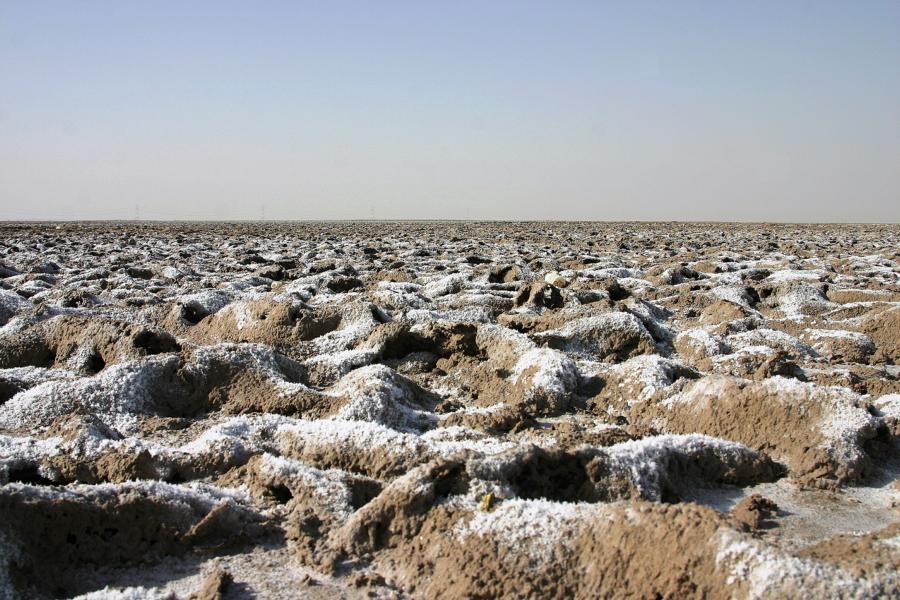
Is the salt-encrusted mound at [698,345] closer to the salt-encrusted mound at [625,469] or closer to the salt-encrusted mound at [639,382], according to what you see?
the salt-encrusted mound at [639,382]

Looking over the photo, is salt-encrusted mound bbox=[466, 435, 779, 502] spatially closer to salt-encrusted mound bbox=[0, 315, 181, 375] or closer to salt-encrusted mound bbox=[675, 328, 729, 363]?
salt-encrusted mound bbox=[675, 328, 729, 363]

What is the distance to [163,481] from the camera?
3.22m

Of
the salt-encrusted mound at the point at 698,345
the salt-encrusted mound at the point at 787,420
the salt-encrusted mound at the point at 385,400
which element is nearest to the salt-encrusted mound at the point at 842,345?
the salt-encrusted mound at the point at 698,345

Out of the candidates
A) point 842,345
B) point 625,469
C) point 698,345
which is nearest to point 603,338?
point 698,345

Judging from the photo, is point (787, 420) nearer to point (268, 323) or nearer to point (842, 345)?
point (842, 345)

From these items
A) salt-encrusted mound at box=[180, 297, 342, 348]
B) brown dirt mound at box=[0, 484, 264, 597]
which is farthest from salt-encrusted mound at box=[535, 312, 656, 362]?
brown dirt mound at box=[0, 484, 264, 597]

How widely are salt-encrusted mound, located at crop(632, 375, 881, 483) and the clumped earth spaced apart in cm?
1

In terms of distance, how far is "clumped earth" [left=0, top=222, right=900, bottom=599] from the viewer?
232cm

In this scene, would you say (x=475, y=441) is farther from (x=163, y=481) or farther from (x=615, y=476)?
(x=163, y=481)

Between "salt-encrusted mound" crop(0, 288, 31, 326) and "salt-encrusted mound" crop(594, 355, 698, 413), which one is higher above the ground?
"salt-encrusted mound" crop(0, 288, 31, 326)

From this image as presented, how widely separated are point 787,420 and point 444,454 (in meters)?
1.80

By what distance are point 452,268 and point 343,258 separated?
12.4 feet

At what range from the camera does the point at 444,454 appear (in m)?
3.21

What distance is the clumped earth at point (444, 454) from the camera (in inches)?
91.5
